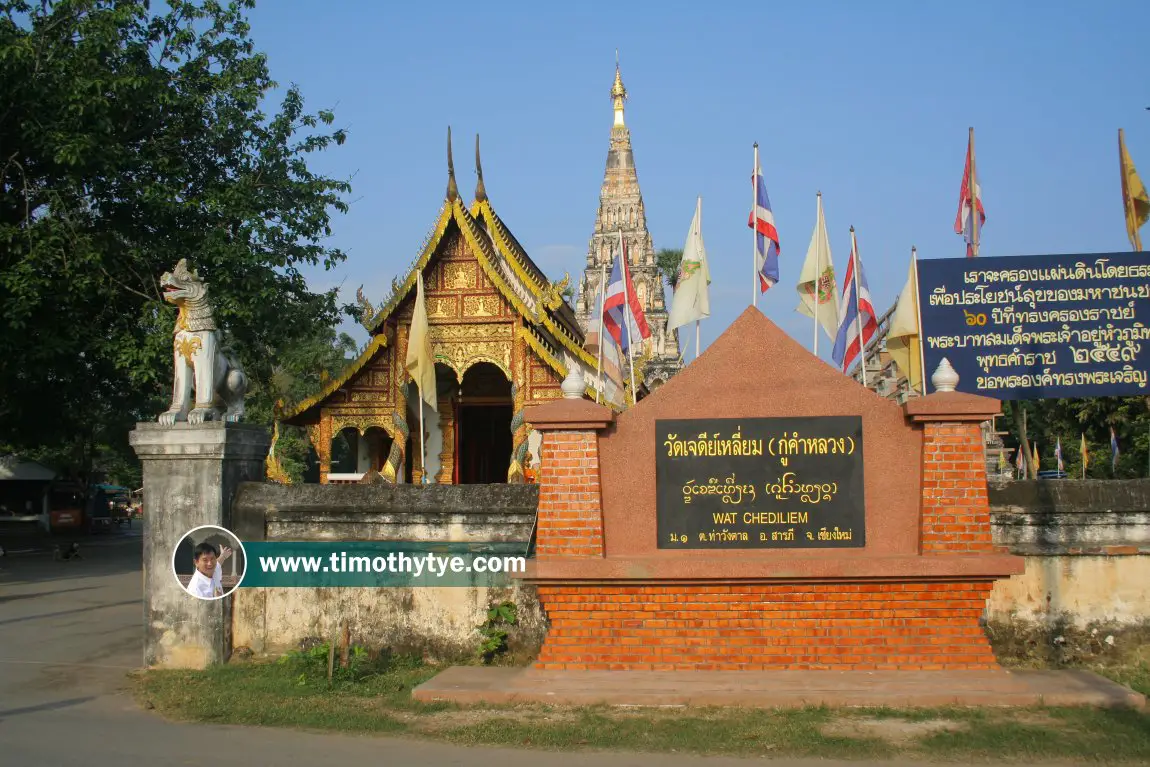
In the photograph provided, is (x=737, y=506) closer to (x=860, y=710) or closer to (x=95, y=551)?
(x=860, y=710)

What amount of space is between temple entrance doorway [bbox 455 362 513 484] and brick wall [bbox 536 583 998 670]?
16.8m

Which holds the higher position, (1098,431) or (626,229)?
(626,229)

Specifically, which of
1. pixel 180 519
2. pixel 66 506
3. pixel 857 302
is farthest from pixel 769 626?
pixel 66 506

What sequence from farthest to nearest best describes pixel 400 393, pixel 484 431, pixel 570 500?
pixel 484 431, pixel 400 393, pixel 570 500

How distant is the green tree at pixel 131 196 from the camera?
16641 mm

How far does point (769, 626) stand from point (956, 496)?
1.73 meters

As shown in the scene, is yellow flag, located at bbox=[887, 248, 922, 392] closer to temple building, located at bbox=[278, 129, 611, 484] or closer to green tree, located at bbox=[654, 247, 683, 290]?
temple building, located at bbox=[278, 129, 611, 484]

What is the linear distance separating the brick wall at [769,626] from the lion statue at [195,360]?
12.1 ft

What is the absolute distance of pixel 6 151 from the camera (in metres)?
17.6

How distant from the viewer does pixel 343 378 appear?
21734 mm

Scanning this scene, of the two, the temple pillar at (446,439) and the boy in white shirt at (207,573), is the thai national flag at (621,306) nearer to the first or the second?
the temple pillar at (446,439)

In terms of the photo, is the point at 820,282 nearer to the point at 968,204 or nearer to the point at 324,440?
the point at 968,204

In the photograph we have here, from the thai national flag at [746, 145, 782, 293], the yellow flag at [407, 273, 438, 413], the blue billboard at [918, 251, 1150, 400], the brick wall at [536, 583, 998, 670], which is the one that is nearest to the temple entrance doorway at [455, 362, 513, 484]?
the yellow flag at [407, 273, 438, 413]

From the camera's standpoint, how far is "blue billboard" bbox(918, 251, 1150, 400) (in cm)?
958
